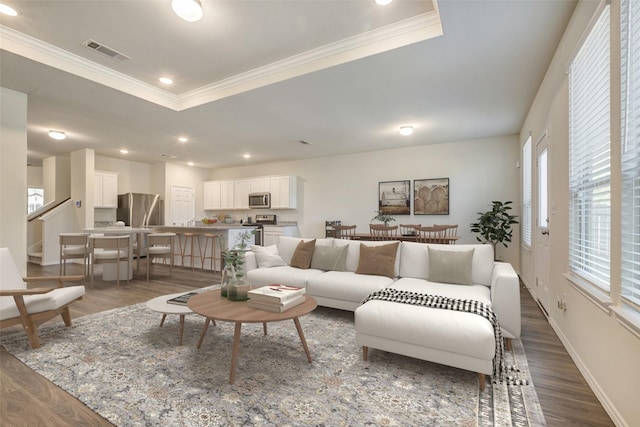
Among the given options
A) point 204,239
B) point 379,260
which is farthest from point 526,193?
point 204,239

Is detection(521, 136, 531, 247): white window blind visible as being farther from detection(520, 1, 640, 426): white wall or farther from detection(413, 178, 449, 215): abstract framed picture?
detection(413, 178, 449, 215): abstract framed picture

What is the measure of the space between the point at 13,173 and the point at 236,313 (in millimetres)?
3766

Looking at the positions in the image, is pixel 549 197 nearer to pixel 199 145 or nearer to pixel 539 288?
pixel 539 288

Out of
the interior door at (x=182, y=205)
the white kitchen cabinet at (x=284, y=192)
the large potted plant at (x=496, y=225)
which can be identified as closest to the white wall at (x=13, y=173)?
the interior door at (x=182, y=205)

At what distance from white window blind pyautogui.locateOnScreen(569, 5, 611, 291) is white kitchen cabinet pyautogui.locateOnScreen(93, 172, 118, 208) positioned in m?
9.05

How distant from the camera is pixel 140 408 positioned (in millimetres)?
1725

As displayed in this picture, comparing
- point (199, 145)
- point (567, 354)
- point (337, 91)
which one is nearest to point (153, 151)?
point (199, 145)

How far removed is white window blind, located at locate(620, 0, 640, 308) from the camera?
1456 mm

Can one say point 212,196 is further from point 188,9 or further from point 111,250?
point 188,9

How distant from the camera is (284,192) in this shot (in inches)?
308

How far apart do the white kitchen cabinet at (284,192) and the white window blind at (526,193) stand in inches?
198

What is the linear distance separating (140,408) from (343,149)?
6056 millimetres

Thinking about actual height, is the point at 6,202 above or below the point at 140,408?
above

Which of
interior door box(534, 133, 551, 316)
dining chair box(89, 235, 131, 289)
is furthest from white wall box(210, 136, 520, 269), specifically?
dining chair box(89, 235, 131, 289)
